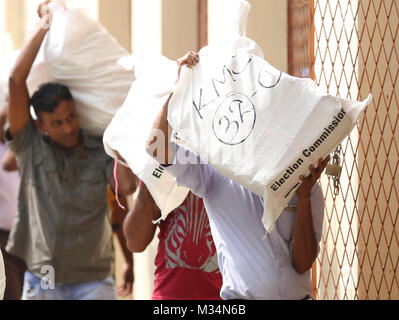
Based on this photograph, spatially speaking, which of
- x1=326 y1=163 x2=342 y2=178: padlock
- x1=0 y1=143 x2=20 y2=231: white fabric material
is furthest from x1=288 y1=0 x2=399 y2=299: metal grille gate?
x1=0 y1=143 x2=20 y2=231: white fabric material

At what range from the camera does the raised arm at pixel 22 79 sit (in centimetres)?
484

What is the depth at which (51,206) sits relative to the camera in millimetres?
4875

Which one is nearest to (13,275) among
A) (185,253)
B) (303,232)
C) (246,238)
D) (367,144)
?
(185,253)

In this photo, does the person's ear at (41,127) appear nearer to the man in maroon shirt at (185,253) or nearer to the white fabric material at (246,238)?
the man in maroon shirt at (185,253)

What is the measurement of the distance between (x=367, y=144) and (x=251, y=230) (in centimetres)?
126

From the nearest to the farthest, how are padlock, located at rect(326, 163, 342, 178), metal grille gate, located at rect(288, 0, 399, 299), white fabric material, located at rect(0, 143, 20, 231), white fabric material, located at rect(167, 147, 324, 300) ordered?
white fabric material, located at rect(167, 147, 324, 300), padlock, located at rect(326, 163, 342, 178), metal grille gate, located at rect(288, 0, 399, 299), white fabric material, located at rect(0, 143, 20, 231)

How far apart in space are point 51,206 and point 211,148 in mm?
1788

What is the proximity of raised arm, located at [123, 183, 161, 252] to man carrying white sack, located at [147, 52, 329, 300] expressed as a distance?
0.40m

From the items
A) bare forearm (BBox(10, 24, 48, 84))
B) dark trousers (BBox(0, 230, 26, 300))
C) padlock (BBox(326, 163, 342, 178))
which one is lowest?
dark trousers (BBox(0, 230, 26, 300))

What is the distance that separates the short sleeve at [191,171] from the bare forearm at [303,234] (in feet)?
1.11

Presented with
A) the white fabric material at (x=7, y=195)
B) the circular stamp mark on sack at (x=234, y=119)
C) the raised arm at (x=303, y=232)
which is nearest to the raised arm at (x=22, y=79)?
the white fabric material at (x=7, y=195)

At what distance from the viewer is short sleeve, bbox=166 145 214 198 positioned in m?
3.40

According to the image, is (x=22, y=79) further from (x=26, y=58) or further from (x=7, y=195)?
(x=7, y=195)

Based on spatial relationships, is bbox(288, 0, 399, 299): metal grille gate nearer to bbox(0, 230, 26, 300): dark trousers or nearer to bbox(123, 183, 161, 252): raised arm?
bbox(123, 183, 161, 252): raised arm
